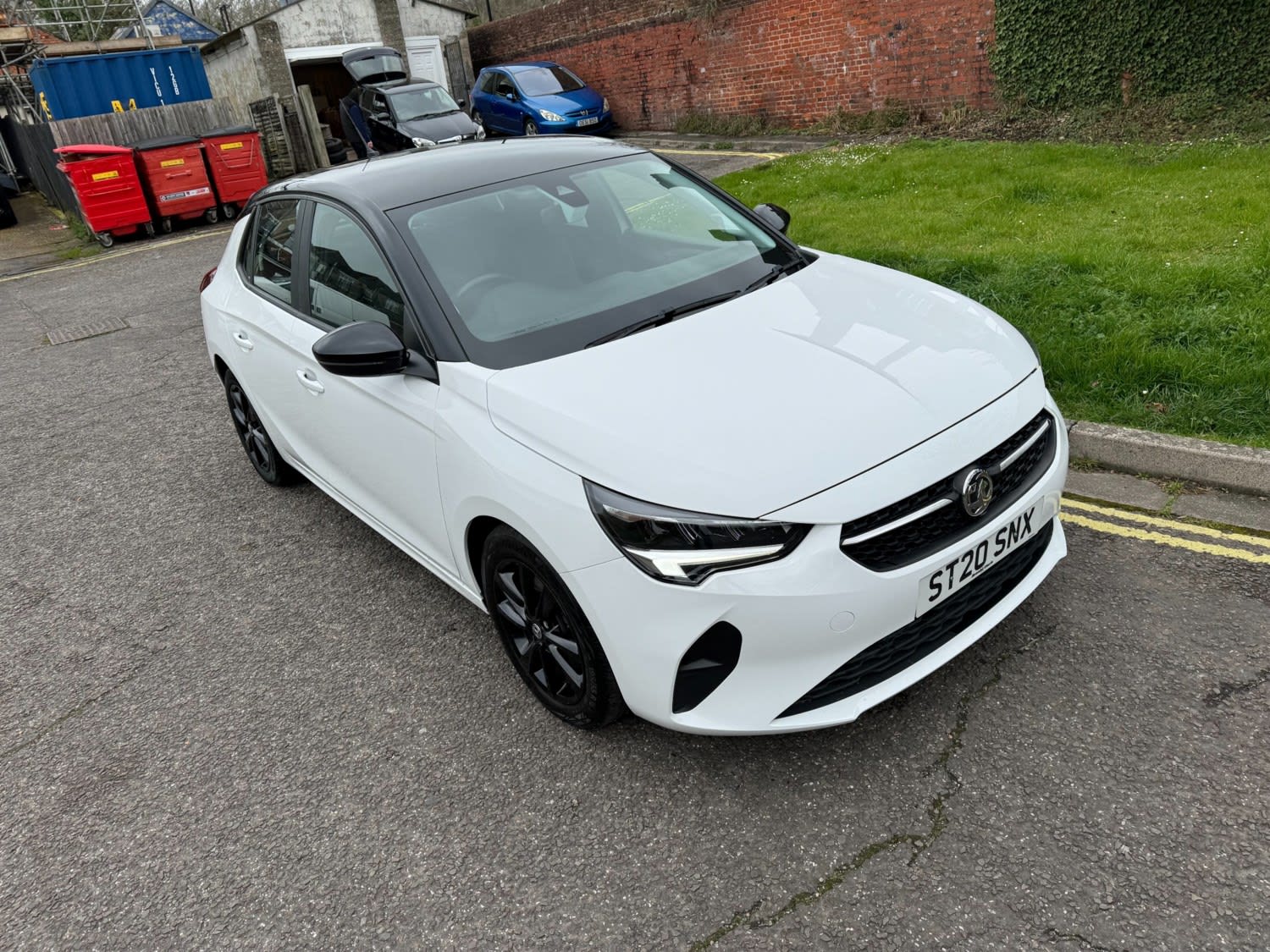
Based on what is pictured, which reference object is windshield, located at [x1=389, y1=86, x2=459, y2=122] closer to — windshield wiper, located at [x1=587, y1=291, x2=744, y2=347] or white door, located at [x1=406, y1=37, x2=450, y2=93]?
white door, located at [x1=406, y1=37, x2=450, y2=93]

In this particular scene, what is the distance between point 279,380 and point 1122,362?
4090mm

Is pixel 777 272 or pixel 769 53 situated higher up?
pixel 769 53

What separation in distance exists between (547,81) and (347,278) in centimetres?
1735

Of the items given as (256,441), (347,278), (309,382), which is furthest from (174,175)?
(347,278)

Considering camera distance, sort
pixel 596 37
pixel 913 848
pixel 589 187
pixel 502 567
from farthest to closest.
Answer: pixel 596 37, pixel 589 187, pixel 502 567, pixel 913 848

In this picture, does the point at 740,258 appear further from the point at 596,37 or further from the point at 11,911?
the point at 596,37

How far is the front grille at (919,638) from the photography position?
8.32 feet

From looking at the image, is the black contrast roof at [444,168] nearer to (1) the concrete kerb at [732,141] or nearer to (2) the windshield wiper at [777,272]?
(2) the windshield wiper at [777,272]

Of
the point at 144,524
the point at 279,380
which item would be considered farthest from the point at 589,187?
the point at 144,524

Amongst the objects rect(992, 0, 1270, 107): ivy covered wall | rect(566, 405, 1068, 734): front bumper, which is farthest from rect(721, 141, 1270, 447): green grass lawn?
rect(566, 405, 1068, 734): front bumper

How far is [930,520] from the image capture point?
2.55 m

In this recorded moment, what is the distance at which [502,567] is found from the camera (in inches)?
118

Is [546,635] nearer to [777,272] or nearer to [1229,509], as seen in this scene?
[777,272]

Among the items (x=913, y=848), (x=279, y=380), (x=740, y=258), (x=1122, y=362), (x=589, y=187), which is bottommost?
(x=913, y=848)
